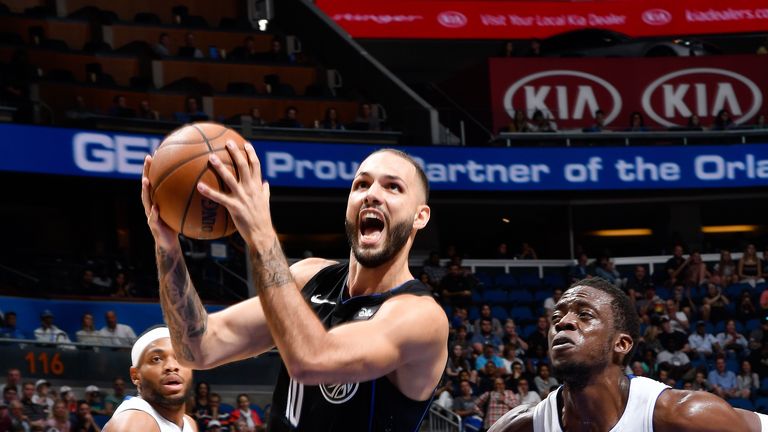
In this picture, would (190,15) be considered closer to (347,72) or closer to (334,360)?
(347,72)

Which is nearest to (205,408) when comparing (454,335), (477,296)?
(454,335)

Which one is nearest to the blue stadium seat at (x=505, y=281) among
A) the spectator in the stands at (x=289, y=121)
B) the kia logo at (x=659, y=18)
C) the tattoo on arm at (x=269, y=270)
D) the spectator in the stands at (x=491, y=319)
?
the spectator in the stands at (x=491, y=319)

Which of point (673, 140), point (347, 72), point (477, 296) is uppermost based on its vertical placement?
point (347, 72)

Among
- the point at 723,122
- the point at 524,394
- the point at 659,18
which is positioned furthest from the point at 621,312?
the point at 659,18

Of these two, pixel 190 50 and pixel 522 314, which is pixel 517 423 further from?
pixel 190 50

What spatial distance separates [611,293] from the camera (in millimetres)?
5066

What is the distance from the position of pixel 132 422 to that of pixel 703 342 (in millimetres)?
13432

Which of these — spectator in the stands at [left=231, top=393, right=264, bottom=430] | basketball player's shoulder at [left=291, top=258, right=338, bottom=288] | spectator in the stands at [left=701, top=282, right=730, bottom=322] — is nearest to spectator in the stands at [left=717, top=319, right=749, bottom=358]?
spectator in the stands at [left=701, top=282, right=730, bottom=322]

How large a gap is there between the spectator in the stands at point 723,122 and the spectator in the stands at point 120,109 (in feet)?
35.2

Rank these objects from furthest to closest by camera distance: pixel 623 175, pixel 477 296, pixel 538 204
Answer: pixel 538 204
pixel 623 175
pixel 477 296

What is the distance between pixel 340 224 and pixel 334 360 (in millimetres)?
19939

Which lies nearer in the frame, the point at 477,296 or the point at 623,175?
the point at 477,296

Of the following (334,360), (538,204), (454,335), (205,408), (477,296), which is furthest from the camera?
(538,204)

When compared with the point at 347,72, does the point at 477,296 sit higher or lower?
lower
